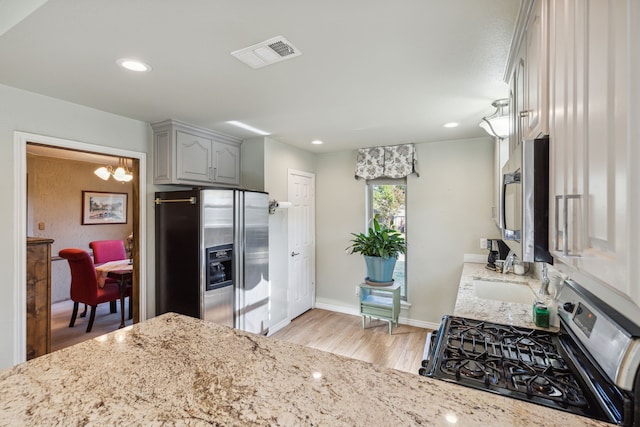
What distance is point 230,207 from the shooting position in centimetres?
294

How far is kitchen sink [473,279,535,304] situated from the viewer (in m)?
2.40

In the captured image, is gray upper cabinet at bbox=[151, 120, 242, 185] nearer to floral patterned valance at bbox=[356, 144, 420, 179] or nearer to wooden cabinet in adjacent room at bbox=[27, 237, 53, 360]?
wooden cabinet in adjacent room at bbox=[27, 237, 53, 360]

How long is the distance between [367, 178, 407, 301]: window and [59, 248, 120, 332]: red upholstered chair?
339 centimetres

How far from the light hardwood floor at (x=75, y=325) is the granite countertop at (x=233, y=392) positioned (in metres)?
3.17

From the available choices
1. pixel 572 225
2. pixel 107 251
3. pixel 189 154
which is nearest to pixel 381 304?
pixel 189 154

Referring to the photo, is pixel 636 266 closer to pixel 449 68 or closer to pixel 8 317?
pixel 449 68

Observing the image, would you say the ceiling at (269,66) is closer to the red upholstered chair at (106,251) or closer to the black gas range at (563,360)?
the black gas range at (563,360)

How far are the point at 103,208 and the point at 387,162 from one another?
5023 mm

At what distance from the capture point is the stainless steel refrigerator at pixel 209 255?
2709mm

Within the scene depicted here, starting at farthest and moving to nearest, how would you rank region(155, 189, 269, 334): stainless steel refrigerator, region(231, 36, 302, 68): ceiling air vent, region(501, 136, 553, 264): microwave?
region(155, 189, 269, 334): stainless steel refrigerator, region(231, 36, 302, 68): ceiling air vent, region(501, 136, 553, 264): microwave

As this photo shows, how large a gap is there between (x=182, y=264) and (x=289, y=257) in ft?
4.88

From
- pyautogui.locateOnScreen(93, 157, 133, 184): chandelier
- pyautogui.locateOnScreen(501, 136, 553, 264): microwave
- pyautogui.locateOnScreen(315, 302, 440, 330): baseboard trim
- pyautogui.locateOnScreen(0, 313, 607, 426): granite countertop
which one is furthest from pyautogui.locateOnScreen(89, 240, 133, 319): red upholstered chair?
pyautogui.locateOnScreen(501, 136, 553, 264): microwave

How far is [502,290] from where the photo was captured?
254 centimetres

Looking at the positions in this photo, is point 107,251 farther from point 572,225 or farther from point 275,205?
point 572,225
